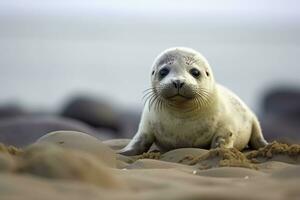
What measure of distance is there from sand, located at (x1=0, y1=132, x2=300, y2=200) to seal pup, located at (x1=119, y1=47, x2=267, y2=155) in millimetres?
1120

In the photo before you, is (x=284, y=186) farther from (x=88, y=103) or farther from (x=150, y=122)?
(x=88, y=103)

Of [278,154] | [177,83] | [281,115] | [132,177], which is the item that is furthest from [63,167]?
[281,115]

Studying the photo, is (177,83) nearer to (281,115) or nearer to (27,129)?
(27,129)

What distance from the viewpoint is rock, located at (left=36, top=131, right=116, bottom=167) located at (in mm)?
5758

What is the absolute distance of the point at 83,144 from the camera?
5840 mm

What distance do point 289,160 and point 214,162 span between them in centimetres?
60

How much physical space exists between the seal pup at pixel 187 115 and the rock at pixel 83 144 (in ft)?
3.30

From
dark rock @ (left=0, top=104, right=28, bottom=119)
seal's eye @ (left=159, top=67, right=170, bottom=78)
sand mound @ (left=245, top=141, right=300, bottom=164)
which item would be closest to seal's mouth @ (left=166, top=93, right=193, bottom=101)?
seal's eye @ (left=159, top=67, right=170, bottom=78)

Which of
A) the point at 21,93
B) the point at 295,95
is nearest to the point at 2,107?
the point at 295,95

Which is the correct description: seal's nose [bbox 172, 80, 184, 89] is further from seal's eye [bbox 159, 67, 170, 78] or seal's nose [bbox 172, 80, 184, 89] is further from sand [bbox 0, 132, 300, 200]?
sand [bbox 0, 132, 300, 200]

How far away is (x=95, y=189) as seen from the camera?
386 cm

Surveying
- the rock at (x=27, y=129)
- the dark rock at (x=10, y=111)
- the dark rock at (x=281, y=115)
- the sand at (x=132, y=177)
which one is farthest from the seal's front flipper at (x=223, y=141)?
the dark rock at (x=10, y=111)

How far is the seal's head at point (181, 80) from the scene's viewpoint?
22.1 ft

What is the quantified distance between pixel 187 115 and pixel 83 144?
4.92 ft
